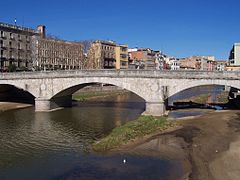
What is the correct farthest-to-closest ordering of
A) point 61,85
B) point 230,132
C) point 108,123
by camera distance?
point 61,85
point 108,123
point 230,132

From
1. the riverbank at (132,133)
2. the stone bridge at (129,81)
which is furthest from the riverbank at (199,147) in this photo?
the stone bridge at (129,81)

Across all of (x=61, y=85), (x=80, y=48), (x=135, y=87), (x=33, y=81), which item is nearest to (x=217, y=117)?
(x=135, y=87)

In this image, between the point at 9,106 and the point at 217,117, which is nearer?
the point at 217,117

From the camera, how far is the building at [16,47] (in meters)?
83.3

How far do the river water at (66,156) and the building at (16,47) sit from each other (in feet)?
146

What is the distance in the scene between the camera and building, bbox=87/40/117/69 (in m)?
112

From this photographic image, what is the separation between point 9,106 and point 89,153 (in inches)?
1414

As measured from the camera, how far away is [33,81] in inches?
2092

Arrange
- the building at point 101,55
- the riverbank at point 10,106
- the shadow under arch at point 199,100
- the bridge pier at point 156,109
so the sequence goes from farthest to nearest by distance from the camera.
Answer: the building at point 101,55 < the shadow under arch at point 199,100 < the riverbank at point 10,106 < the bridge pier at point 156,109

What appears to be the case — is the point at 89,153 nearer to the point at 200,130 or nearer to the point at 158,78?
the point at 200,130

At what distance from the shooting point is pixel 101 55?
380 ft

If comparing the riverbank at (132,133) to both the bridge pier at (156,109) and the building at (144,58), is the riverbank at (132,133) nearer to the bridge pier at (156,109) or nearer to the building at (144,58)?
the bridge pier at (156,109)

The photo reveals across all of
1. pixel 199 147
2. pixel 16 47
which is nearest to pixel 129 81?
pixel 199 147

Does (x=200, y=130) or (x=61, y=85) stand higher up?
(x=61, y=85)
